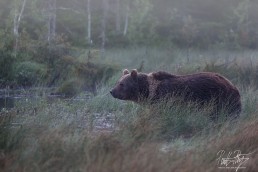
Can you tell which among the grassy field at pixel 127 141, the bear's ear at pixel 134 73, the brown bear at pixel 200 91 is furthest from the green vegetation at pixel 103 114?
the bear's ear at pixel 134 73

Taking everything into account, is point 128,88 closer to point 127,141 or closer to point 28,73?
point 127,141

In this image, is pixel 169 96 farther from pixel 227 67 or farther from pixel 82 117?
pixel 227 67

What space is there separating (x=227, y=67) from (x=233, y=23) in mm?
28569

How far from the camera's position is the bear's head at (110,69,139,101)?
1223 centimetres

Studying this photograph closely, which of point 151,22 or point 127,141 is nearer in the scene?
point 127,141

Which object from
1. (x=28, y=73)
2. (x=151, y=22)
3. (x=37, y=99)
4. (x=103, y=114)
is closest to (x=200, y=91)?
(x=103, y=114)

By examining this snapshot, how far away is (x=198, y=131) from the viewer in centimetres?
1014

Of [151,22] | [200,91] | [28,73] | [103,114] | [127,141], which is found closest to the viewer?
[127,141]

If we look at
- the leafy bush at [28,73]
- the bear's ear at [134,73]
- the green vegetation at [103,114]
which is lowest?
the leafy bush at [28,73]

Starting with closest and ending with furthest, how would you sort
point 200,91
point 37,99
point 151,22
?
point 200,91
point 37,99
point 151,22

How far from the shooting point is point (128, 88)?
1229 cm

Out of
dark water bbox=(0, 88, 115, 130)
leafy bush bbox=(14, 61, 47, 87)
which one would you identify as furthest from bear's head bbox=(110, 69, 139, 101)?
leafy bush bbox=(14, 61, 47, 87)

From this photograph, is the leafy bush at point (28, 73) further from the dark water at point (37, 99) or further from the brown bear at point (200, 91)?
the brown bear at point (200, 91)

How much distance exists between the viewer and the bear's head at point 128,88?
1223 cm
